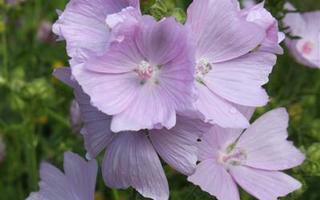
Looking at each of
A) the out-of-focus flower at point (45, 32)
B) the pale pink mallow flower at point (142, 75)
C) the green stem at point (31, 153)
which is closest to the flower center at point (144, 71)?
the pale pink mallow flower at point (142, 75)

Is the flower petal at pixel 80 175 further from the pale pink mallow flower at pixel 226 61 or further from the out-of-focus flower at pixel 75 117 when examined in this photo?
the out-of-focus flower at pixel 75 117

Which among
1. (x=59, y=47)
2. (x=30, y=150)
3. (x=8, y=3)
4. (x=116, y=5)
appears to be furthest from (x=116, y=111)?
(x=59, y=47)

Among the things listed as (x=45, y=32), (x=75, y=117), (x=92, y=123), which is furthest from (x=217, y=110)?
(x=45, y=32)

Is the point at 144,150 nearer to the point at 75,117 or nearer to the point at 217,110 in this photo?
the point at 217,110

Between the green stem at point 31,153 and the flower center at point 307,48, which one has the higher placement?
the flower center at point 307,48

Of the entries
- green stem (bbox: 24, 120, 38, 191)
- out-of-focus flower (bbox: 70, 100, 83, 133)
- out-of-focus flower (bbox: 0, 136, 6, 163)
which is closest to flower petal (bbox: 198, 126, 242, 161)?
out-of-focus flower (bbox: 70, 100, 83, 133)

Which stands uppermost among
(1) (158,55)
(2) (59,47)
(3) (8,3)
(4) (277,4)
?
(1) (158,55)

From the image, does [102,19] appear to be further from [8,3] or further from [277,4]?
[8,3]
